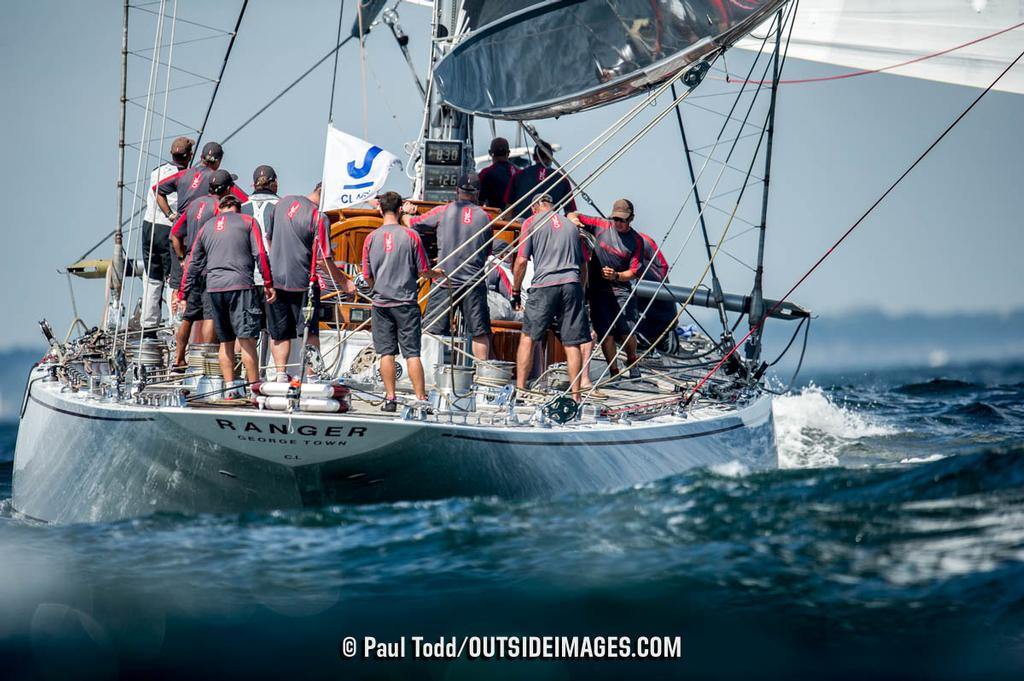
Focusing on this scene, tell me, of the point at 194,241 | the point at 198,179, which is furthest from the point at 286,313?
the point at 198,179

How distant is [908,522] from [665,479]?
2.00 metres

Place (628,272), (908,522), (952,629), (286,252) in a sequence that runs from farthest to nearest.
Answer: (628,272) < (286,252) < (908,522) < (952,629)

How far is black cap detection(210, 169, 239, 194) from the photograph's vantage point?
834 centimetres

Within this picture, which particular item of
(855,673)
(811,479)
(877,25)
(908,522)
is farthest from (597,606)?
(877,25)

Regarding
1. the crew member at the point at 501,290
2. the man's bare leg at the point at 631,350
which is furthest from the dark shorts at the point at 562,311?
the man's bare leg at the point at 631,350

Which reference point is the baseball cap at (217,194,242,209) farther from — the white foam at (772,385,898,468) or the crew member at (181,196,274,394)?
the white foam at (772,385,898,468)

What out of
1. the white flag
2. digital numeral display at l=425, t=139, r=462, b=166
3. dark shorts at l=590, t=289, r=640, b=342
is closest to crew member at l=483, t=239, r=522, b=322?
dark shorts at l=590, t=289, r=640, b=342

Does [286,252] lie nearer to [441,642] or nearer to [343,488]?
[343,488]

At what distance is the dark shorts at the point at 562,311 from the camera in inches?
316

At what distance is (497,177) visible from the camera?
1038cm

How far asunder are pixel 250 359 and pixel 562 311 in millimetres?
2283

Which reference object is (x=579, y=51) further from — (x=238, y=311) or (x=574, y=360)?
(x=238, y=311)

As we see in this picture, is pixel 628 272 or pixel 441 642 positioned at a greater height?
pixel 628 272

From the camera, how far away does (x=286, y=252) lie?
8016 millimetres
